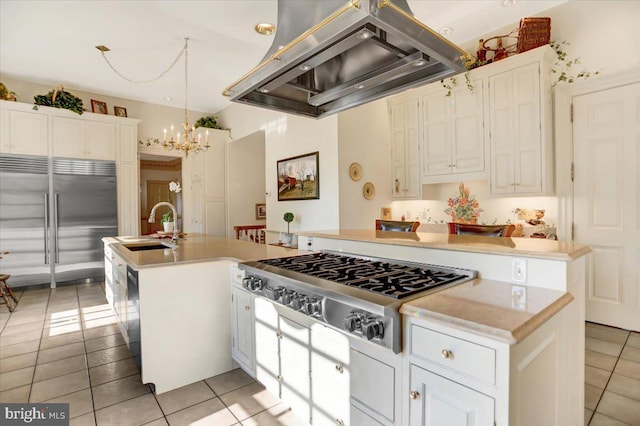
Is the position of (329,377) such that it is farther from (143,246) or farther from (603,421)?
(143,246)

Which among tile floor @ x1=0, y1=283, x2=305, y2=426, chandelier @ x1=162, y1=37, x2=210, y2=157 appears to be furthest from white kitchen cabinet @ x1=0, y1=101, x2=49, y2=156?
tile floor @ x1=0, y1=283, x2=305, y2=426

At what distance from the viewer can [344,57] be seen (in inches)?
71.1

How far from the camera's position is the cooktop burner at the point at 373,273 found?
135 cm

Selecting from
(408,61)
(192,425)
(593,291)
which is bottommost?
(192,425)

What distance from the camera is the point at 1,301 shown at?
4242mm

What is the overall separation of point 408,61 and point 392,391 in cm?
151

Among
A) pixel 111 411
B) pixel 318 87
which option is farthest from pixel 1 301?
pixel 318 87

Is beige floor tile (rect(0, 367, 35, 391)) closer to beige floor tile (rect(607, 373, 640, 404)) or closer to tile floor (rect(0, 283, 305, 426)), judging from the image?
tile floor (rect(0, 283, 305, 426))

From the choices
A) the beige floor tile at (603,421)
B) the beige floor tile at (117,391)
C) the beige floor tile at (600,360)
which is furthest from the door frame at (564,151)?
the beige floor tile at (117,391)

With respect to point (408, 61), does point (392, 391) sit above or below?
below

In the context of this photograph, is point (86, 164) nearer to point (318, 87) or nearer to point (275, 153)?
point (275, 153)

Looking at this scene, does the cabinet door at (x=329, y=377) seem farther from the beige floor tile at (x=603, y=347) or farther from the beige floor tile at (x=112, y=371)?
the beige floor tile at (x=603, y=347)

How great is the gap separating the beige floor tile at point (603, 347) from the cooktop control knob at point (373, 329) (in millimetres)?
2685

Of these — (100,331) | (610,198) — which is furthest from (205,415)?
(610,198)
